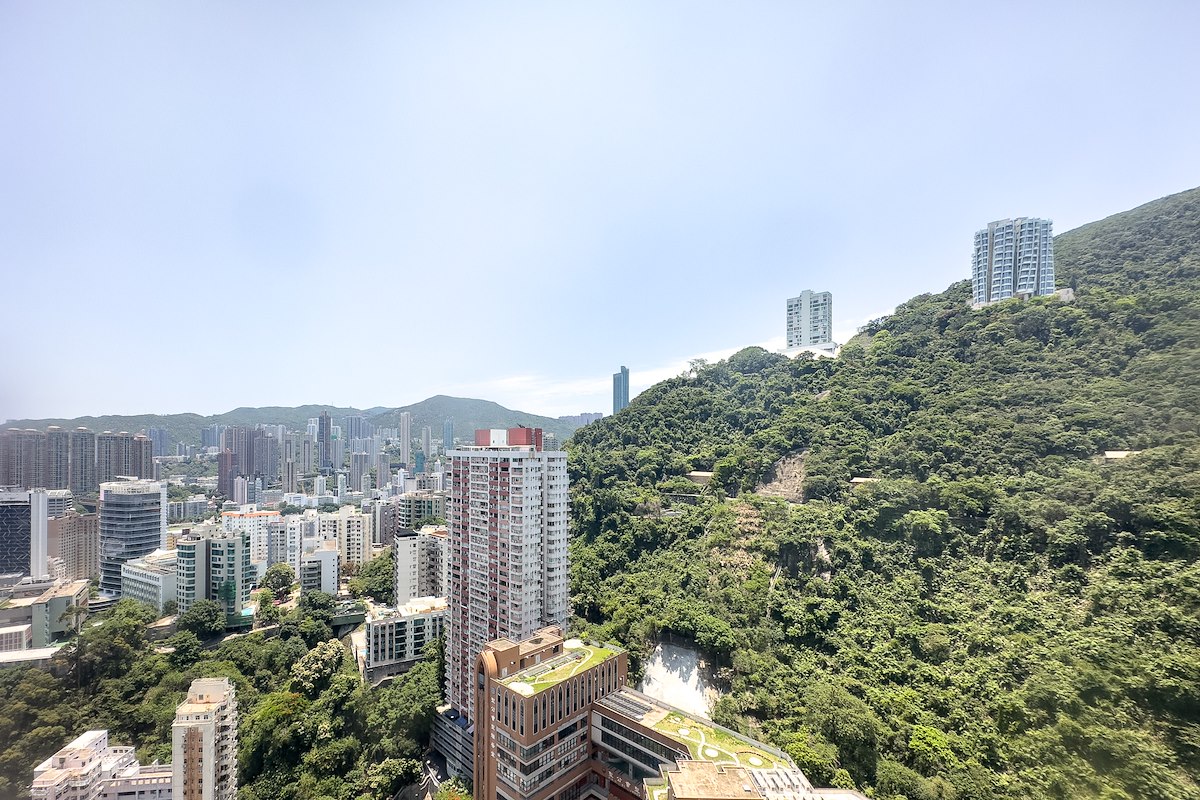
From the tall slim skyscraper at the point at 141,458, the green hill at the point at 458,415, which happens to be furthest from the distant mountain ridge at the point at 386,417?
the tall slim skyscraper at the point at 141,458

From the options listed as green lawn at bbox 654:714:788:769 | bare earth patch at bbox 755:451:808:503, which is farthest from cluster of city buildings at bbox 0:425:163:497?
bare earth patch at bbox 755:451:808:503

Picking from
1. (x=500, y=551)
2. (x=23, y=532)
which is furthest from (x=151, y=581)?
(x=500, y=551)

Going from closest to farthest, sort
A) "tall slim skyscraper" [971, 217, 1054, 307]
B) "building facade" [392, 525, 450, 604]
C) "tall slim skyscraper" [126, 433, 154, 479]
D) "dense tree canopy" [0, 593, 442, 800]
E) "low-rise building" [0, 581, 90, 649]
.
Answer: "dense tree canopy" [0, 593, 442, 800], "low-rise building" [0, 581, 90, 649], "building facade" [392, 525, 450, 604], "tall slim skyscraper" [971, 217, 1054, 307], "tall slim skyscraper" [126, 433, 154, 479]

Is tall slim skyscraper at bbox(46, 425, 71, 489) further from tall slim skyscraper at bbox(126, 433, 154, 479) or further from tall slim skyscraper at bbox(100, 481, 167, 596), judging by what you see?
tall slim skyscraper at bbox(126, 433, 154, 479)

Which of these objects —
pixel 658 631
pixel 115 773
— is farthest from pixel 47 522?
pixel 658 631

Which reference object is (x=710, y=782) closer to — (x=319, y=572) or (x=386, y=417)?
(x=319, y=572)

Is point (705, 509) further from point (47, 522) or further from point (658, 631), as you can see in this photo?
point (47, 522)

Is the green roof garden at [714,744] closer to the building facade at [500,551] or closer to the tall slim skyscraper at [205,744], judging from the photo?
the building facade at [500,551]
